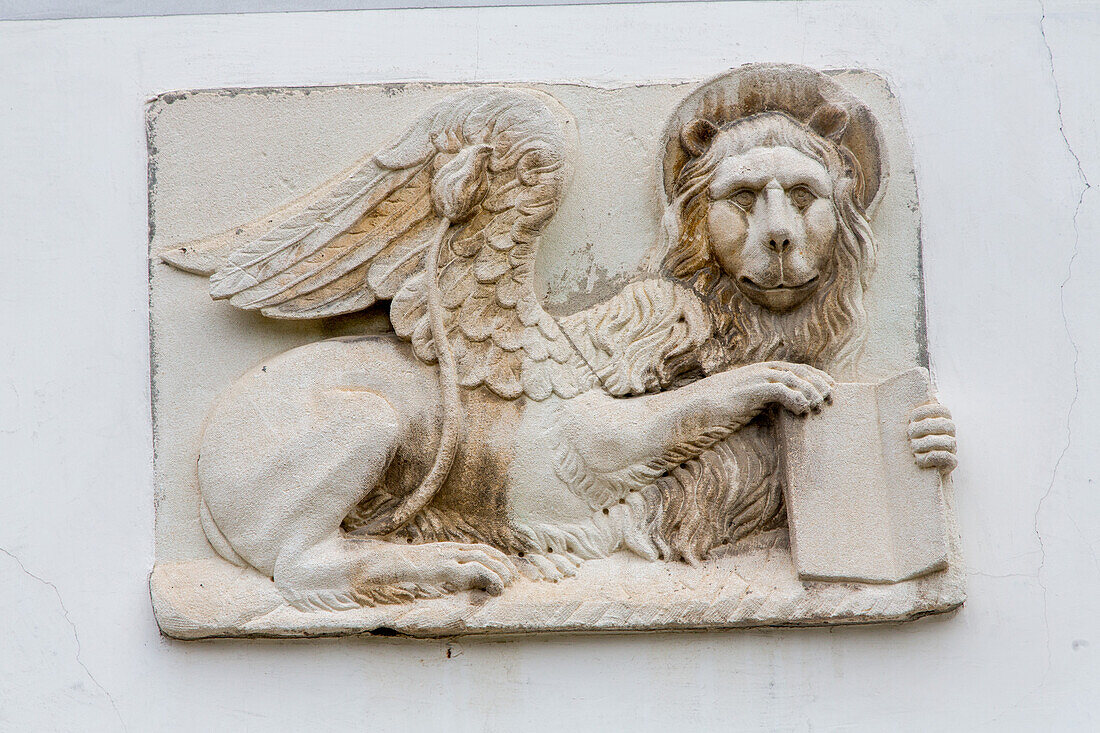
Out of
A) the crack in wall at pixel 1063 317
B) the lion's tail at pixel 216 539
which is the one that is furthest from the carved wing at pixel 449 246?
the crack in wall at pixel 1063 317

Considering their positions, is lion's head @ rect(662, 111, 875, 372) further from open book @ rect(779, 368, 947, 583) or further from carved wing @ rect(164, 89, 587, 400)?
carved wing @ rect(164, 89, 587, 400)

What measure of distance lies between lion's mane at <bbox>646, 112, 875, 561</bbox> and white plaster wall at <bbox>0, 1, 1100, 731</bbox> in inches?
11.8

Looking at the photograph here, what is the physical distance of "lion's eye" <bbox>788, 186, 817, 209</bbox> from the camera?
429 centimetres

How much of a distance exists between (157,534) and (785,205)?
209 cm

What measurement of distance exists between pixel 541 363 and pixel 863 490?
3.27 feet

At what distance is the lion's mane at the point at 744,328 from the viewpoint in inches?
165

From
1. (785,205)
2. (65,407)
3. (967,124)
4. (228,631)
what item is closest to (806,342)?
(785,205)

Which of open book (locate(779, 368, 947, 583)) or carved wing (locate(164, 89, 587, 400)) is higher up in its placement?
carved wing (locate(164, 89, 587, 400))

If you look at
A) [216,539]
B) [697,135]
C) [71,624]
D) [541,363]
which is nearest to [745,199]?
[697,135]

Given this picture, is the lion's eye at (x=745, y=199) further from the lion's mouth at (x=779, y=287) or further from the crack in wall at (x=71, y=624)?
the crack in wall at (x=71, y=624)

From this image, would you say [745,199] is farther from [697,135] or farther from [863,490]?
[863,490]

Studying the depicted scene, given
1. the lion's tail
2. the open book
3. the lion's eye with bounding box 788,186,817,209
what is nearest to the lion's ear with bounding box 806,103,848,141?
the lion's eye with bounding box 788,186,817,209

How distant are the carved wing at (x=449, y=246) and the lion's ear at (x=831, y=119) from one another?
788 millimetres

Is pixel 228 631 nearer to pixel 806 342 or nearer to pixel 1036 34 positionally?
pixel 806 342
